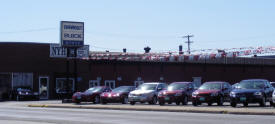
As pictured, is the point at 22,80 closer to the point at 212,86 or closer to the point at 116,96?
the point at 116,96

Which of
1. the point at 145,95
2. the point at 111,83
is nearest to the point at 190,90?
the point at 145,95

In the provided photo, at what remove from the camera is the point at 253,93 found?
2691 centimetres

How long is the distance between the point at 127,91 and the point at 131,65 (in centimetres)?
2138

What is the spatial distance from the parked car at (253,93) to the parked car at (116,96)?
1034 cm

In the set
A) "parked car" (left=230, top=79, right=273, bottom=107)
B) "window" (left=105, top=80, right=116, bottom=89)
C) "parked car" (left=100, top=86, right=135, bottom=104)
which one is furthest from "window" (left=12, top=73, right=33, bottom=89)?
"parked car" (left=230, top=79, right=273, bottom=107)

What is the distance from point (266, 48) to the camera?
34812 mm

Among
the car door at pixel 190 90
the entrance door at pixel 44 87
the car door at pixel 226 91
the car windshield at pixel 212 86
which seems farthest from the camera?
the entrance door at pixel 44 87

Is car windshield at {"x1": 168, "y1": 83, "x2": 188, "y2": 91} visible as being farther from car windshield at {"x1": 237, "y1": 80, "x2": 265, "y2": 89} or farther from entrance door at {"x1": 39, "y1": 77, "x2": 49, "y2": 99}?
entrance door at {"x1": 39, "y1": 77, "x2": 49, "y2": 99}

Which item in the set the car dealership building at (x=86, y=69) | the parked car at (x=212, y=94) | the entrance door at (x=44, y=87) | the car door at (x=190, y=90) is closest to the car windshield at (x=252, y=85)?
the parked car at (x=212, y=94)

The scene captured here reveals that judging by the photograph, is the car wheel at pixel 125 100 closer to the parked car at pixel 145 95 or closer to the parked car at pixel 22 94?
the parked car at pixel 145 95

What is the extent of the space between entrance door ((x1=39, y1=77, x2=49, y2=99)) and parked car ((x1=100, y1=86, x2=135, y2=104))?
1757cm

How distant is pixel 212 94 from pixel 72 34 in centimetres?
1863

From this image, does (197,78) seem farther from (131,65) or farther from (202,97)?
(202,97)

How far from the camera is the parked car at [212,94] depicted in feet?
95.6
